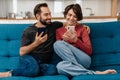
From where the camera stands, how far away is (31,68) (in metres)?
1.99

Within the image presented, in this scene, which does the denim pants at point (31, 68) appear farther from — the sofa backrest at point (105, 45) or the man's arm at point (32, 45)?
the sofa backrest at point (105, 45)

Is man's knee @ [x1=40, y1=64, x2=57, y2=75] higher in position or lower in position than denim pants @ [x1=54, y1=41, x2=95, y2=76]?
lower

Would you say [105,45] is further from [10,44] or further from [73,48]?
[10,44]

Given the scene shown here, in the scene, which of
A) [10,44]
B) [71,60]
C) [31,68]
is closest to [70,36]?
[71,60]

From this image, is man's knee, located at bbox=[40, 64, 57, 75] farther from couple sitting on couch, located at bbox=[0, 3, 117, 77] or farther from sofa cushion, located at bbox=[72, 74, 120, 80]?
sofa cushion, located at bbox=[72, 74, 120, 80]

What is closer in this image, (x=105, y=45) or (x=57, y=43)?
(x=57, y=43)

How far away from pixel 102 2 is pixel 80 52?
197cm

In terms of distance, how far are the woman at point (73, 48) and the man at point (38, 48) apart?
11 centimetres

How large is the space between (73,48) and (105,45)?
0.46m

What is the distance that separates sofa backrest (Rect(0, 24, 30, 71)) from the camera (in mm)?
2303

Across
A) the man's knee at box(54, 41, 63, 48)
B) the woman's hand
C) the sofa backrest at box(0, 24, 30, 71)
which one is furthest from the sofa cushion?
the sofa backrest at box(0, 24, 30, 71)

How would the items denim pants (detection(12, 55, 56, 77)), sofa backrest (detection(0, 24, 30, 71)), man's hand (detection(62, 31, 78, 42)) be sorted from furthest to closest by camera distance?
sofa backrest (detection(0, 24, 30, 71)) → man's hand (detection(62, 31, 78, 42)) → denim pants (detection(12, 55, 56, 77))

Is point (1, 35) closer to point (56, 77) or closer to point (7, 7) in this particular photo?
point (56, 77)

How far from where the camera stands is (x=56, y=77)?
1.88 metres
